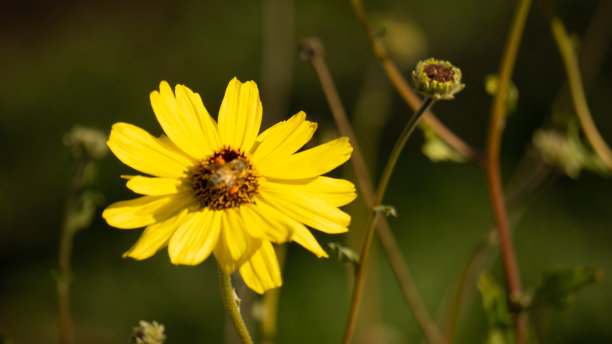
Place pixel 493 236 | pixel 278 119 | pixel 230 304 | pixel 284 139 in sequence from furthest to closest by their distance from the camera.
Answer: pixel 278 119 < pixel 493 236 < pixel 284 139 < pixel 230 304

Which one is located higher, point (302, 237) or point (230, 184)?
point (230, 184)

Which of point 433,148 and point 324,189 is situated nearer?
point 324,189

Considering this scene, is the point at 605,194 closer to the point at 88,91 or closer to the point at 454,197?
the point at 454,197

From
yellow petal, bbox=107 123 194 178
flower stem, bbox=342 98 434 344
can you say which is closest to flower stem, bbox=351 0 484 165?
Answer: flower stem, bbox=342 98 434 344

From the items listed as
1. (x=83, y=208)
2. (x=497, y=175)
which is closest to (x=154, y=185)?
(x=83, y=208)

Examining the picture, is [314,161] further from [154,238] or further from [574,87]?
[574,87]

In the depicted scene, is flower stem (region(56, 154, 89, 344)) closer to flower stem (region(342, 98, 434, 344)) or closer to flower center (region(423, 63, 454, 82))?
flower stem (region(342, 98, 434, 344))

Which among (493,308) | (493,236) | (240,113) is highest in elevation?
(240,113)

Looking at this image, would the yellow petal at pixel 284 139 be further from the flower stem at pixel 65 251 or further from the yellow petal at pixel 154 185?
the flower stem at pixel 65 251
